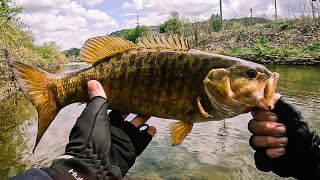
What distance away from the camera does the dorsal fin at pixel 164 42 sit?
10.1ft

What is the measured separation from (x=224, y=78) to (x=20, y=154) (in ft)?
28.9

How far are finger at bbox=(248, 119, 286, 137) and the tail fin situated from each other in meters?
1.68

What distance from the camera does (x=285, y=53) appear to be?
124 feet

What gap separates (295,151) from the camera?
10.5 feet

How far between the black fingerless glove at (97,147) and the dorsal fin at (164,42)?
597mm

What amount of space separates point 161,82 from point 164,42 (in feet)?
1.17

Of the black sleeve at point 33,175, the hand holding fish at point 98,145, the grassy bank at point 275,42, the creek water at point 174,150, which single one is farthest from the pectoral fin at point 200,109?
the grassy bank at point 275,42

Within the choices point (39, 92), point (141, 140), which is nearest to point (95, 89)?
point (39, 92)

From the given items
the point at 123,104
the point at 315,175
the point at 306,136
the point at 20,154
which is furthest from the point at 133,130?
the point at 20,154

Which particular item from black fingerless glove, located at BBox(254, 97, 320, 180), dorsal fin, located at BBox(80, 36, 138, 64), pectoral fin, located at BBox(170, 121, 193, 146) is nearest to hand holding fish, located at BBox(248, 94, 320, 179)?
black fingerless glove, located at BBox(254, 97, 320, 180)

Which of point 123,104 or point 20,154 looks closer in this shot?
point 123,104

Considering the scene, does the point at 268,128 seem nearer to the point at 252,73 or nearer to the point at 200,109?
the point at 252,73

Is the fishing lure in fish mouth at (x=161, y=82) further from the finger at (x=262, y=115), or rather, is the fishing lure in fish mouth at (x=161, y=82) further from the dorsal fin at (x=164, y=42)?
the finger at (x=262, y=115)

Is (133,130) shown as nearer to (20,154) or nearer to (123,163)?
(123,163)
